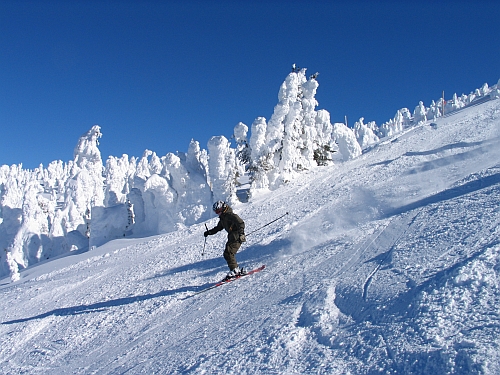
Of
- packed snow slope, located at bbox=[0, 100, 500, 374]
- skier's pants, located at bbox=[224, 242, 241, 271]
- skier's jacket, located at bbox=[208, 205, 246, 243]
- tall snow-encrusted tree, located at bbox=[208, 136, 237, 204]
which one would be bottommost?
packed snow slope, located at bbox=[0, 100, 500, 374]

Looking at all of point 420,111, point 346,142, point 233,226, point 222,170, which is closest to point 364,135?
point 420,111

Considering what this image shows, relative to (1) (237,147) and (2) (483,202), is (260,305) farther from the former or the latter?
(1) (237,147)

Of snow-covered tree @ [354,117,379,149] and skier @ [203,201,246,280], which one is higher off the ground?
snow-covered tree @ [354,117,379,149]

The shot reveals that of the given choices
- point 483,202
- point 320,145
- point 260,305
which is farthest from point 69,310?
point 320,145

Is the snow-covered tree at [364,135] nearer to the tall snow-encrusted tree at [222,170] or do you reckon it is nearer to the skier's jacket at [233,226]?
the tall snow-encrusted tree at [222,170]

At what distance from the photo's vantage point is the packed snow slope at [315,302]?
11.8 feet

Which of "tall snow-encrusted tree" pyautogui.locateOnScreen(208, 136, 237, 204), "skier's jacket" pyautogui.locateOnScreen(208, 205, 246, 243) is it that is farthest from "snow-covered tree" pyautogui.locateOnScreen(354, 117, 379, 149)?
"skier's jacket" pyautogui.locateOnScreen(208, 205, 246, 243)

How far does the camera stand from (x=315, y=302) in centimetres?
497

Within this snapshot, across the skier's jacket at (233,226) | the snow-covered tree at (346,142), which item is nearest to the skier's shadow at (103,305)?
the skier's jacket at (233,226)

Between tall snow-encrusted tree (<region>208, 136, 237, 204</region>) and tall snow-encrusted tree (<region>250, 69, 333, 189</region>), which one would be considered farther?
tall snow-encrusted tree (<region>250, 69, 333, 189</region>)

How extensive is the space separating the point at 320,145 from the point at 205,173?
10.5 meters

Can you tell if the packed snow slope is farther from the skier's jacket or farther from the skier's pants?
the skier's jacket

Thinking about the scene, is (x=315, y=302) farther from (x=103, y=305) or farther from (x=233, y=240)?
(x=103, y=305)

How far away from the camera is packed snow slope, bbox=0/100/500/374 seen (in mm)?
3588
